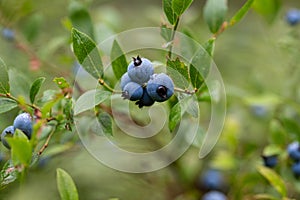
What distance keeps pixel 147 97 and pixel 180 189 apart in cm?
100

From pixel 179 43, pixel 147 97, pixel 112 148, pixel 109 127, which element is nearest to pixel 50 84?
pixel 112 148

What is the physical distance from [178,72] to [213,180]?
100cm

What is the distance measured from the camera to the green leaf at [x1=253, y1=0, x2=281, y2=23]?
1736 mm

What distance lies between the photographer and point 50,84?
5.73 feet

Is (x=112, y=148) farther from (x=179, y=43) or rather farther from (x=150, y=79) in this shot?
(x=150, y=79)

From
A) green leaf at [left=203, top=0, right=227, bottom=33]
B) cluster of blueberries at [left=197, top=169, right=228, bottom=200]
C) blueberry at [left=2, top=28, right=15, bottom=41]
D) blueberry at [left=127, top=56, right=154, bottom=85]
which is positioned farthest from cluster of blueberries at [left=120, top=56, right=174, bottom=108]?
cluster of blueberries at [left=197, top=169, right=228, bottom=200]

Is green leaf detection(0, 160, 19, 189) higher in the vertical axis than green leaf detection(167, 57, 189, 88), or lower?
lower

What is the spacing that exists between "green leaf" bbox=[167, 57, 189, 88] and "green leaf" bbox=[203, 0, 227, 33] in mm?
327

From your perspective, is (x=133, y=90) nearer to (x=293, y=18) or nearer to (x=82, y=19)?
(x=82, y=19)

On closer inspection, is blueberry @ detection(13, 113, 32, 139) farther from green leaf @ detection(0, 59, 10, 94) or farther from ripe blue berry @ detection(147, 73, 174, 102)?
ripe blue berry @ detection(147, 73, 174, 102)

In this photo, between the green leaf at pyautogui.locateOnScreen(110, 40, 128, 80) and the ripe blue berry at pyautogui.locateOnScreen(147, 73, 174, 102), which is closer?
the ripe blue berry at pyautogui.locateOnScreen(147, 73, 174, 102)

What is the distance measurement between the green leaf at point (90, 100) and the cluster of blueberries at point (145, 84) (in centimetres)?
7

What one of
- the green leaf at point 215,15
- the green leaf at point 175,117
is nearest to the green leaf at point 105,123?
the green leaf at point 175,117

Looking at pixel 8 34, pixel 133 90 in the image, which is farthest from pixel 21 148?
pixel 8 34
